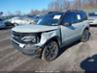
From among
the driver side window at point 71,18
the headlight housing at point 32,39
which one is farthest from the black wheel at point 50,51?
the driver side window at point 71,18

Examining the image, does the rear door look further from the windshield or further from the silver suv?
the windshield

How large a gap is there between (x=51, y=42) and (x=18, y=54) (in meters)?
1.94

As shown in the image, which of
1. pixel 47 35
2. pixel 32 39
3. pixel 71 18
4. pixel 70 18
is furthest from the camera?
pixel 71 18

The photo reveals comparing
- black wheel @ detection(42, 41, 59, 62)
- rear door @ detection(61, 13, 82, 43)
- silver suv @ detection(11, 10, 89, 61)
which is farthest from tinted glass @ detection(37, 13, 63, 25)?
black wheel @ detection(42, 41, 59, 62)

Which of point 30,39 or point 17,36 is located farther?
point 17,36

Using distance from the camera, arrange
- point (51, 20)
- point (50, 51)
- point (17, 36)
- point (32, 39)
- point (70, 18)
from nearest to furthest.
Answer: point (32, 39), point (17, 36), point (50, 51), point (51, 20), point (70, 18)

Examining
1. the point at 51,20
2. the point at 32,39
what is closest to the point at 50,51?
the point at 32,39

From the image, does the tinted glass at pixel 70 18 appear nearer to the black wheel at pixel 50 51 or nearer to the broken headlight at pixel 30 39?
the black wheel at pixel 50 51

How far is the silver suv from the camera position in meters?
6.81

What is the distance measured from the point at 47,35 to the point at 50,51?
0.70 m

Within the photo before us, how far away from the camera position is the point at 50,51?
7352 millimetres

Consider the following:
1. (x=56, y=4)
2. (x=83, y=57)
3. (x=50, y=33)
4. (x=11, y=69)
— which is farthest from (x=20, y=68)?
(x=56, y=4)

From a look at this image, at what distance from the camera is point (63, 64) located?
22.6 ft

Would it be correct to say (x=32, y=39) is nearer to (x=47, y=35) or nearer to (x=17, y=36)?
(x=47, y=35)
